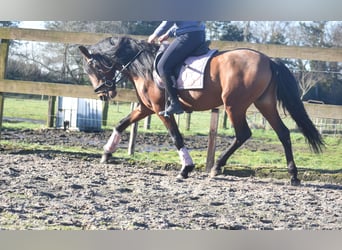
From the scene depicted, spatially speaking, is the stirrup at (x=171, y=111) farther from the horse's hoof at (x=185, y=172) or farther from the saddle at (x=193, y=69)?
the horse's hoof at (x=185, y=172)

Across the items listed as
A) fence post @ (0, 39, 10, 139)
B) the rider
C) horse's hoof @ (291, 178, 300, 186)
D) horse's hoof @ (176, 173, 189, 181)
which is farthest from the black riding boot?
fence post @ (0, 39, 10, 139)

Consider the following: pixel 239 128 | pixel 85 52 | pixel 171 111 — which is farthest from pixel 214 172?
pixel 85 52

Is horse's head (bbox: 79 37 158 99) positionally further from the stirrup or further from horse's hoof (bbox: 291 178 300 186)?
horse's hoof (bbox: 291 178 300 186)

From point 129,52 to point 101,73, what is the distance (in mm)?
221

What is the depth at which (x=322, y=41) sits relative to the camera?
3.17m

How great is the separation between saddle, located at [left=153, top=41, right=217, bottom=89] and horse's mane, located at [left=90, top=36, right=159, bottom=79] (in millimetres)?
90

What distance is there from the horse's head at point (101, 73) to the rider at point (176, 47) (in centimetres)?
34

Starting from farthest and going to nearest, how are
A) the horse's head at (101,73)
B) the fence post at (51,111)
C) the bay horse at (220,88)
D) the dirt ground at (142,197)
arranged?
the fence post at (51,111) < the horse's head at (101,73) < the bay horse at (220,88) < the dirt ground at (142,197)

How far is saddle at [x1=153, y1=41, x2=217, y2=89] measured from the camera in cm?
298

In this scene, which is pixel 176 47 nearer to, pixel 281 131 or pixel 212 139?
pixel 212 139

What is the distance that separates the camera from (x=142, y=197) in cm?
269

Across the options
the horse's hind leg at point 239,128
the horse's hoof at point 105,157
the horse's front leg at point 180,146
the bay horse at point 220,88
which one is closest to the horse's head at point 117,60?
the bay horse at point 220,88

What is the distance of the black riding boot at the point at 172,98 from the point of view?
299 cm

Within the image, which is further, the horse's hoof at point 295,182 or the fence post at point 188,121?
the fence post at point 188,121
